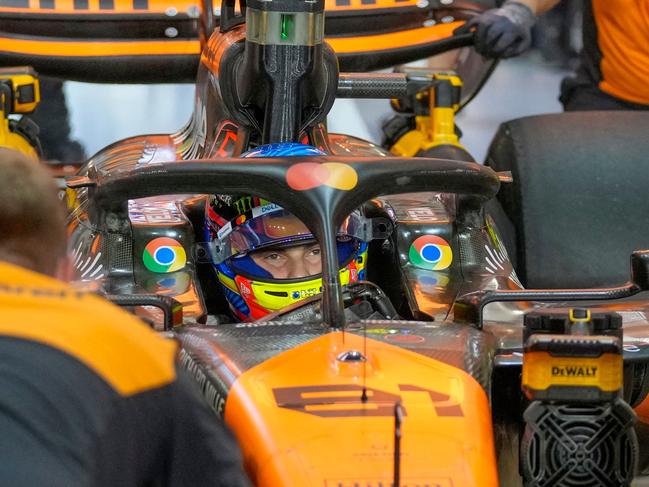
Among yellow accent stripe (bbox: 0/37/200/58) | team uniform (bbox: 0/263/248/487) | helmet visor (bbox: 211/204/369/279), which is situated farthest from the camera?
yellow accent stripe (bbox: 0/37/200/58)

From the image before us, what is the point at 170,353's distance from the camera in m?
1.71

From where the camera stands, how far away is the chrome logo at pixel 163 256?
11.9ft

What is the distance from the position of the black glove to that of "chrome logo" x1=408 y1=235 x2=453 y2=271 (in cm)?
233

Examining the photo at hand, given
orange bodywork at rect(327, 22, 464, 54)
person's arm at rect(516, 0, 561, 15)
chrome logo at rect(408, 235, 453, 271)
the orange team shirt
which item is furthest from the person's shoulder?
the orange team shirt

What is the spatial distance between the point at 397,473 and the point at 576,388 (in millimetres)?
380

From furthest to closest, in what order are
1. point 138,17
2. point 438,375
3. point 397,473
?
point 138,17 → point 438,375 → point 397,473

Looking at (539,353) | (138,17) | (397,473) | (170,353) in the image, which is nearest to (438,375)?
(539,353)

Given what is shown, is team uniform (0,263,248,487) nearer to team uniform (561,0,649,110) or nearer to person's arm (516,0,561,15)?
person's arm (516,0,561,15)

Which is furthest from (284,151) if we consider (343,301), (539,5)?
(539,5)

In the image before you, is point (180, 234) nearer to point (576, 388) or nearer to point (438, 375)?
point (438, 375)

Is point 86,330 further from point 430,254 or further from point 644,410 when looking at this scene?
point 430,254

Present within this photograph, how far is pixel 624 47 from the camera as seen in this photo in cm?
690

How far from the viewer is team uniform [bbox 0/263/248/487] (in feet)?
5.13

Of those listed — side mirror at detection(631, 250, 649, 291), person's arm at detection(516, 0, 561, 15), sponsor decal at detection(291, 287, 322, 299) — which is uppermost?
person's arm at detection(516, 0, 561, 15)
